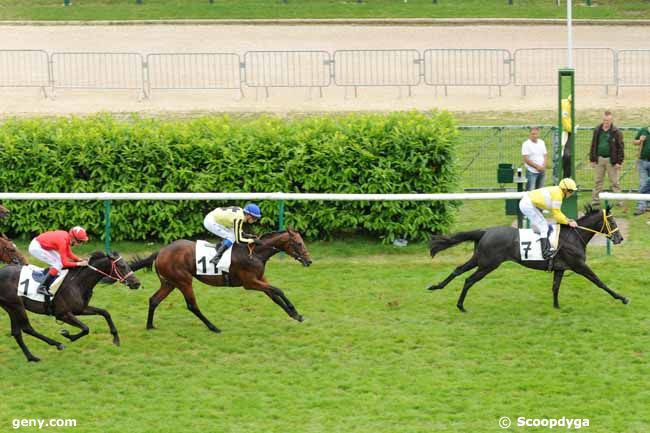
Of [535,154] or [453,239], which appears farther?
[535,154]

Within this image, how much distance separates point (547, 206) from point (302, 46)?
43.2 feet

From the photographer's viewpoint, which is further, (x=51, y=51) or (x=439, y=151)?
(x=51, y=51)

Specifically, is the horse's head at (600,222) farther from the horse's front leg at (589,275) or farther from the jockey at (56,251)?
the jockey at (56,251)

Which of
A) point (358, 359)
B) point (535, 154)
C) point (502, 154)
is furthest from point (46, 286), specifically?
point (502, 154)

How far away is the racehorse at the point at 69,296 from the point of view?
43.4 feet

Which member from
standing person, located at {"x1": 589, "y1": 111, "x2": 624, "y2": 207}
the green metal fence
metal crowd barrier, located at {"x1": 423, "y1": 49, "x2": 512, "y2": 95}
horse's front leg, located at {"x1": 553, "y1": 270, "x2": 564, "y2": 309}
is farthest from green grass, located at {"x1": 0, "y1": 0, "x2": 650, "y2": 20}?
horse's front leg, located at {"x1": 553, "y1": 270, "x2": 564, "y2": 309}

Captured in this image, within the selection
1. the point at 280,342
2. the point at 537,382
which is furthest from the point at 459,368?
the point at 280,342

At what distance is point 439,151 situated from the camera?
1712 centimetres

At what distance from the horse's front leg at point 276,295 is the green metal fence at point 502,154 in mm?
6505

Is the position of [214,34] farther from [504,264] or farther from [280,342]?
[280,342]

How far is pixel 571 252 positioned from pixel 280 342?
11.0ft

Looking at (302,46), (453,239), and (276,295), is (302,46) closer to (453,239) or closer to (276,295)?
(453,239)

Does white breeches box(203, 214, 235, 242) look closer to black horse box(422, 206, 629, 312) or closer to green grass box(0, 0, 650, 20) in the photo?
black horse box(422, 206, 629, 312)

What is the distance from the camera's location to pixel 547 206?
14430 millimetres
